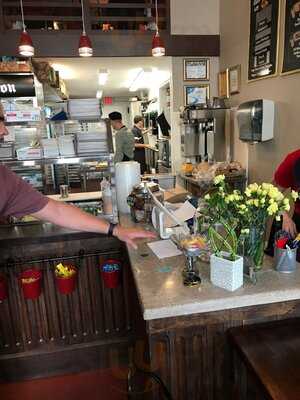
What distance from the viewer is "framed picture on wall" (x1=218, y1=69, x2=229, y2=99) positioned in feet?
14.4

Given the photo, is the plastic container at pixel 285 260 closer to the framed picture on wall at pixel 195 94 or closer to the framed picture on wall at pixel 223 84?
the framed picture on wall at pixel 223 84

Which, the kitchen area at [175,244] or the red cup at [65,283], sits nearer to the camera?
the kitchen area at [175,244]

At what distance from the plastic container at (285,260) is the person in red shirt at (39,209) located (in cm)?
68

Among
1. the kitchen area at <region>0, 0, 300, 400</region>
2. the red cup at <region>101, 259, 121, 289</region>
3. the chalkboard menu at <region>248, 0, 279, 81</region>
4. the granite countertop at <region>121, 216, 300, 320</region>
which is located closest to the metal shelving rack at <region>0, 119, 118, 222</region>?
the kitchen area at <region>0, 0, 300, 400</region>

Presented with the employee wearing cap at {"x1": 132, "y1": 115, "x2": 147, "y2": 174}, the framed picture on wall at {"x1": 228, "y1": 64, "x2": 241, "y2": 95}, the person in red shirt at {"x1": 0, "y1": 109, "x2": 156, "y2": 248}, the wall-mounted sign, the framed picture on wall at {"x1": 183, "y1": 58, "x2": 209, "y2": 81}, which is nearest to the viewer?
the person in red shirt at {"x1": 0, "y1": 109, "x2": 156, "y2": 248}

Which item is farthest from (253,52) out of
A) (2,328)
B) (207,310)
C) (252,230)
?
(2,328)

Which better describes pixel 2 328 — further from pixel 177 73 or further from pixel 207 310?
pixel 177 73

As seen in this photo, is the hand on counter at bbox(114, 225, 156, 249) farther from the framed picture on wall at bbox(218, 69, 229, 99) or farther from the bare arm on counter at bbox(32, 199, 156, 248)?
the framed picture on wall at bbox(218, 69, 229, 99)

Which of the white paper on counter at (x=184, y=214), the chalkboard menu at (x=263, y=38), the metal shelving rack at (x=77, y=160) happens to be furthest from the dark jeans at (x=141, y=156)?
the white paper on counter at (x=184, y=214)

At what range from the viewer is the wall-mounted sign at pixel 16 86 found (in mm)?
2602

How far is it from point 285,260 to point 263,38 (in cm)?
287

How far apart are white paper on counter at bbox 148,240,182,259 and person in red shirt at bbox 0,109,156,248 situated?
0.24 feet

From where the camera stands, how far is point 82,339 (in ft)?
8.06

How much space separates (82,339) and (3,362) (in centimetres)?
57
